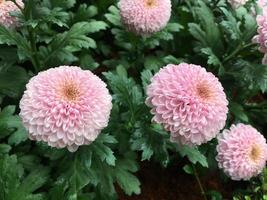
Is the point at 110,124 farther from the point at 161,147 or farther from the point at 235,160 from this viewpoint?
the point at 235,160

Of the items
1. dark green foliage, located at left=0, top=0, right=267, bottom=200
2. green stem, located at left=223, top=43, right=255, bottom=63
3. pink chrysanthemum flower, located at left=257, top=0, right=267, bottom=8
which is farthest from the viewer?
pink chrysanthemum flower, located at left=257, top=0, right=267, bottom=8

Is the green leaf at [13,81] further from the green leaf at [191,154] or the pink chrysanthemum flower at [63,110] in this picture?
the green leaf at [191,154]

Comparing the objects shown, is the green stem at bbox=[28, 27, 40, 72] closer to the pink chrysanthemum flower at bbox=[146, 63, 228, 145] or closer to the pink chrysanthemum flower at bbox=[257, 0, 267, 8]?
the pink chrysanthemum flower at bbox=[146, 63, 228, 145]

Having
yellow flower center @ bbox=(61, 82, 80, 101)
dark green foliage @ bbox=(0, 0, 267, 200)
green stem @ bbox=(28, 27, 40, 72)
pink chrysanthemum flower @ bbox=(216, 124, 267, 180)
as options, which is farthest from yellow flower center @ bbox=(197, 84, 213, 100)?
green stem @ bbox=(28, 27, 40, 72)

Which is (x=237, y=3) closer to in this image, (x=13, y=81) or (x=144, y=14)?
(x=144, y=14)

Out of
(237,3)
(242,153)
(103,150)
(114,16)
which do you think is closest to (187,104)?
(103,150)

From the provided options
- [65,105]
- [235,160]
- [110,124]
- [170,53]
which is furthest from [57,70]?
[170,53]

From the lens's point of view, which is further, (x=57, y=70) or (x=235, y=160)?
(x=235, y=160)

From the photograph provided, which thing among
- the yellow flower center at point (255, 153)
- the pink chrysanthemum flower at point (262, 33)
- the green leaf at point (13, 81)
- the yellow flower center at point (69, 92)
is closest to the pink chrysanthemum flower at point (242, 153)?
the yellow flower center at point (255, 153)
